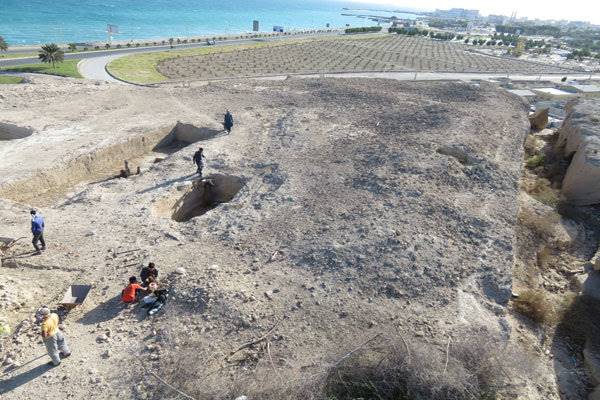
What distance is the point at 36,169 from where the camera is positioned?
54.4 ft

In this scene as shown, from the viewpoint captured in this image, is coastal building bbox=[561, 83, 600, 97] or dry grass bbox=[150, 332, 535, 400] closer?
dry grass bbox=[150, 332, 535, 400]

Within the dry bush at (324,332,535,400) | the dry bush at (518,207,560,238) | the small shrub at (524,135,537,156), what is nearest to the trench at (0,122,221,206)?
the dry bush at (324,332,535,400)

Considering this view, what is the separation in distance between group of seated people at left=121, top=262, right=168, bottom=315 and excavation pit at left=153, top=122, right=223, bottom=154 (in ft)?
42.8

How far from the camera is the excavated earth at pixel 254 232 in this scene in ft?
29.7

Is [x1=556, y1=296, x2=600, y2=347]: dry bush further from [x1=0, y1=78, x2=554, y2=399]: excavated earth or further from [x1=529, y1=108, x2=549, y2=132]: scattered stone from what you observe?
[x1=529, y1=108, x2=549, y2=132]: scattered stone

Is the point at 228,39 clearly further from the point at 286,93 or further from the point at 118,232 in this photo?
the point at 118,232

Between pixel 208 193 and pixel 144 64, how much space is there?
118ft

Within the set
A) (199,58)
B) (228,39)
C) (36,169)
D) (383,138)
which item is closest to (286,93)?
(383,138)

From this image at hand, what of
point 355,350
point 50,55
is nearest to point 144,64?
point 50,55

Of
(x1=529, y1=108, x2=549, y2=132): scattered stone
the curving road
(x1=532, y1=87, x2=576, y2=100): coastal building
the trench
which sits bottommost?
the trench

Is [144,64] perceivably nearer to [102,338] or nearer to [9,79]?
[9,79]

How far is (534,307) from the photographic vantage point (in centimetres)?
1142

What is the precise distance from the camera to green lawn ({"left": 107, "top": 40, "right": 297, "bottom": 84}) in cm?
3975

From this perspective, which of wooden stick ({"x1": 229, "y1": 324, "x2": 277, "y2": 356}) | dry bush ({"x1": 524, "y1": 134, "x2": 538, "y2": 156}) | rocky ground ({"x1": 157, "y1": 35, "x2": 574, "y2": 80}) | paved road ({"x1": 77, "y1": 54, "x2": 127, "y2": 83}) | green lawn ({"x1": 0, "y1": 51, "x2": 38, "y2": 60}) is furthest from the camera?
rocky ground ({"x1": 157, "y1": 35, "x2": 574, "y2": 80})
